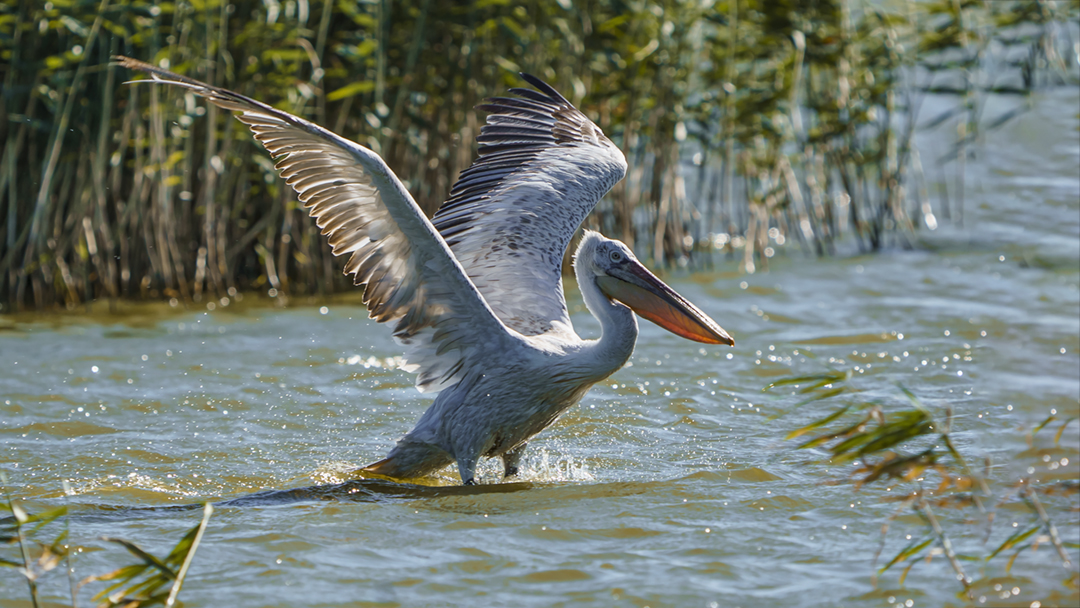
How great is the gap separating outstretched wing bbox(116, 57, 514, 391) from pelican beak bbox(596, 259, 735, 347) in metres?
0.55

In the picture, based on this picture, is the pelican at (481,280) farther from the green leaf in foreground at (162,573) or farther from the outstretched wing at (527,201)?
the green leaf in foreground at (162,573)

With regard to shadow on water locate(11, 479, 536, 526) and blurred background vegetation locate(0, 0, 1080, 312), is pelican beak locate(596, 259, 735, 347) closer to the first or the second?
shadow on water locate(11, 479, 536, 526)

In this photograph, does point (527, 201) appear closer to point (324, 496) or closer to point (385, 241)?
point (385, 241)

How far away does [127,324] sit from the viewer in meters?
7.14

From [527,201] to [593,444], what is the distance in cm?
115

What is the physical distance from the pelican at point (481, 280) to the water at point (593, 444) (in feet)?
0.97

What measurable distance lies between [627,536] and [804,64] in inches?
213

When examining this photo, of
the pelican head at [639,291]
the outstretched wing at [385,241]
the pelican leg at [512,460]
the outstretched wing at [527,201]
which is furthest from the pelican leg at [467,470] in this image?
the pelican head at [639,291]

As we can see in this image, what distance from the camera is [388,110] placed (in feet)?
24.0

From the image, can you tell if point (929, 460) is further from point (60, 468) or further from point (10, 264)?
point (10, 264)

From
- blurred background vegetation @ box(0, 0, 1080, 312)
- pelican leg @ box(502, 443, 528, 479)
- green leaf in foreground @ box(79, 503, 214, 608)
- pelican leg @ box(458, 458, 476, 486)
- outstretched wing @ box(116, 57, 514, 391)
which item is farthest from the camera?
blurred background vegetation @ box(0, 0, 1080, 312)

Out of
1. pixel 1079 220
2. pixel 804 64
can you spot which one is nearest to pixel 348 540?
pixel 804 64

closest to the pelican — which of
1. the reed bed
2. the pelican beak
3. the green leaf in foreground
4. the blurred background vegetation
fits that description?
the pelican beak

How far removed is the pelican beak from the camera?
15.2ft
